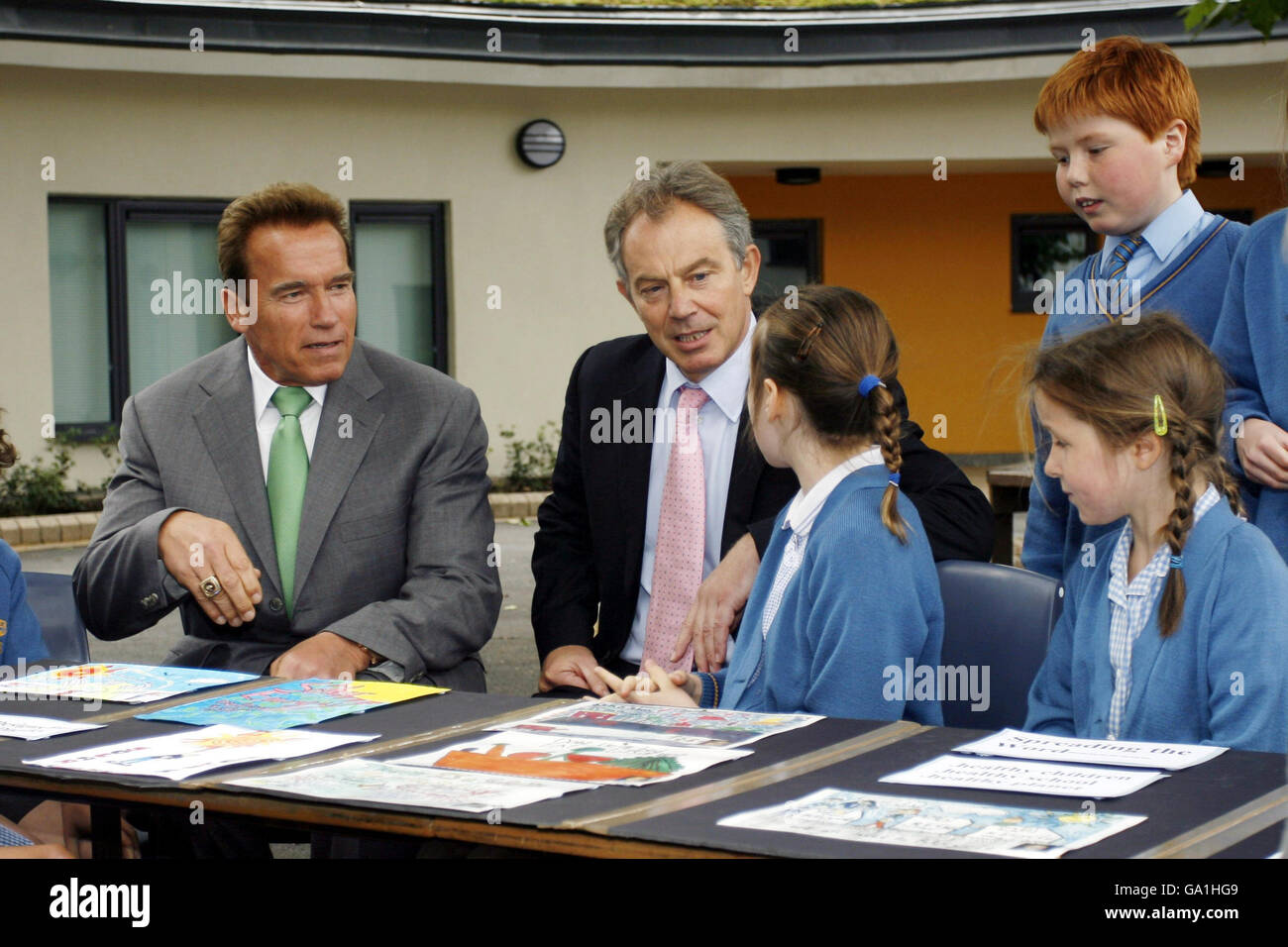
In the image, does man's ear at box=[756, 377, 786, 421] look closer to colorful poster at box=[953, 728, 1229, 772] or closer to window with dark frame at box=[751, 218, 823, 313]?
colorful poster at box=[953, 728, 1229, 772]

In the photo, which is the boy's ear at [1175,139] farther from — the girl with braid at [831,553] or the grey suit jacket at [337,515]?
the grey suit jacket at [337,515]

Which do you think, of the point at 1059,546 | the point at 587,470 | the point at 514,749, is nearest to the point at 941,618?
the point at 1059,546

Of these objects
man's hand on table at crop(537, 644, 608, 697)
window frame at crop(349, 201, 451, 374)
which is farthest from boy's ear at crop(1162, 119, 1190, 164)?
window frame at crop(349, 201, 451, 374)

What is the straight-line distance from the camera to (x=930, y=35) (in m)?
13.4

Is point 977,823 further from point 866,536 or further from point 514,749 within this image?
point 866,536

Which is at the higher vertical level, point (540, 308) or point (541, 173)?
point (541, 173)

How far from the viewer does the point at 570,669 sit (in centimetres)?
371

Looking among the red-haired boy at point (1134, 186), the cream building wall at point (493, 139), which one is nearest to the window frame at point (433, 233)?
the cream building wall at point (493, 139)

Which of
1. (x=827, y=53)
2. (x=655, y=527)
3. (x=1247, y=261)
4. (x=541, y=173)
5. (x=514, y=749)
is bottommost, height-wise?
(x=514, y=749)

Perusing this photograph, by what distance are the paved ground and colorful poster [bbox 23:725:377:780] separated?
3838 millimetres

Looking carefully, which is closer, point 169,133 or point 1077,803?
point 1077,803

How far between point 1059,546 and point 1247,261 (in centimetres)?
74

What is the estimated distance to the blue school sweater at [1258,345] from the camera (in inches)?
123

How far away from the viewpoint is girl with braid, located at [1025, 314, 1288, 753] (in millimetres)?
2541
